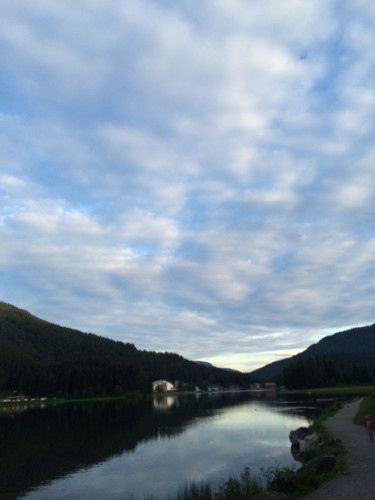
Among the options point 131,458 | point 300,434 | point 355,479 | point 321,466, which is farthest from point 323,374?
point 355,479

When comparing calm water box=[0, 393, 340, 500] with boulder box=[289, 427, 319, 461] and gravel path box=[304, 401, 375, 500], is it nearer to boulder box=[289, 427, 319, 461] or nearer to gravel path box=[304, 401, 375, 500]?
boulder box=[289, 427, 319, 461]

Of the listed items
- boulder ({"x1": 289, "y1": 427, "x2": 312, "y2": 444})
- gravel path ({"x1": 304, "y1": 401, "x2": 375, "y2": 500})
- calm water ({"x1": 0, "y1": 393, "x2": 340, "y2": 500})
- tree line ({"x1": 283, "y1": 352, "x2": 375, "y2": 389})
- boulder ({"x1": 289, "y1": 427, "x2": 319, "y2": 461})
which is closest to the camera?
gravel path ({"x1": 304, "y1": 401, "x2": 375, "y2": 500})

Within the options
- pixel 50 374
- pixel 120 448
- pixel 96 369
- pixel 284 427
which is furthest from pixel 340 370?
pixel 120 448

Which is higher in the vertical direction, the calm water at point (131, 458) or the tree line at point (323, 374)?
the tree line at point (323, 374)

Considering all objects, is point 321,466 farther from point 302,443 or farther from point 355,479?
point 302,443

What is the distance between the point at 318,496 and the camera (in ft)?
52.2

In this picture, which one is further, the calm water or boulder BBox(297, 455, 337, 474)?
the calm water

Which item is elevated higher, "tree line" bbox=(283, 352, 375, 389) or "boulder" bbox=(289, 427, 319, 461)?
"tree line" bbox=(283, 352, 375, 389)

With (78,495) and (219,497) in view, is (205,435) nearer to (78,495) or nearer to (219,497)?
(78,495)

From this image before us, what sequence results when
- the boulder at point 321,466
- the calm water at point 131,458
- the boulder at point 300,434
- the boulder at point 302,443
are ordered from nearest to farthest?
the boulder at point 321,466, the calm water at point 131,458, the boulder at point 302,443, the boulder at point 300,434

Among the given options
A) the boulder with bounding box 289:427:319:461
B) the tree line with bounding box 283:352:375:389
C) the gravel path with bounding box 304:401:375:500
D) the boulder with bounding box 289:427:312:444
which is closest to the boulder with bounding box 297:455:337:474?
the gravel path with bounding box 304:401:375:500

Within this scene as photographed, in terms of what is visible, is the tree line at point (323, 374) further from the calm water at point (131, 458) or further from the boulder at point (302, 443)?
the boulder at point (302, 443)

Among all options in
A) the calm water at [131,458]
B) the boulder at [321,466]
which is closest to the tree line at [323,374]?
the calm water at [131,458]

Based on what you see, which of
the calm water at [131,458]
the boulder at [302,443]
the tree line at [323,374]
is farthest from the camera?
the tree line at [323,374]
